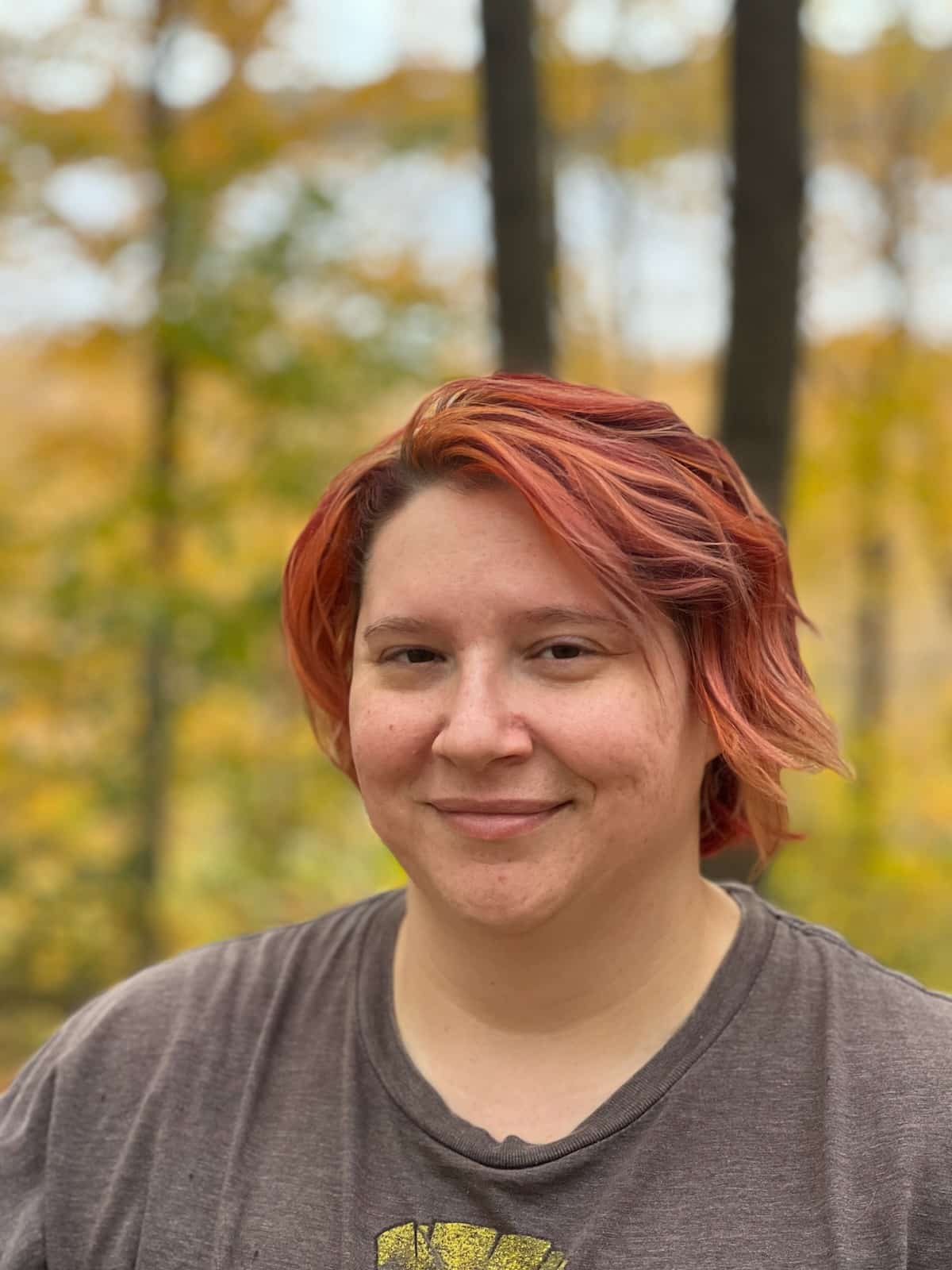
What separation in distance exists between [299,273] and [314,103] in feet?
3.90

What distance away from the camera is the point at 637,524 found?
4.57ft

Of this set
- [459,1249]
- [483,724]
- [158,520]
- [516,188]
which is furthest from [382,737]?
[158,520]

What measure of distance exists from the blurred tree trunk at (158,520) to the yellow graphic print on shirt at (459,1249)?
5173 mm

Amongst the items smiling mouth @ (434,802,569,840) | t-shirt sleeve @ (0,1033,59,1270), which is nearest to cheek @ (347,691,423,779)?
smiling mouth @ (434,802,569,840)

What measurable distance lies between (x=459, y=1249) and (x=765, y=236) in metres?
2.55

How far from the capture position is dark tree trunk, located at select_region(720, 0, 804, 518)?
3102 millimetres

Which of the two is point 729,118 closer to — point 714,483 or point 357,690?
point 714,483

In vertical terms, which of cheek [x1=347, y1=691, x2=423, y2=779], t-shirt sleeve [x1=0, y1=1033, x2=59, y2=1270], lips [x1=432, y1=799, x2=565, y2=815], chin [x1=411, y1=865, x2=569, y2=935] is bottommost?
t-shirt sleeve [x1=0, y1=1033, x2=59, y2=1270]

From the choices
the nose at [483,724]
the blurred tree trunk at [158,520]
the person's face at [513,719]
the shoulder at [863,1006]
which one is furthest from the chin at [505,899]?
the blurred tree trunk at [158,520]

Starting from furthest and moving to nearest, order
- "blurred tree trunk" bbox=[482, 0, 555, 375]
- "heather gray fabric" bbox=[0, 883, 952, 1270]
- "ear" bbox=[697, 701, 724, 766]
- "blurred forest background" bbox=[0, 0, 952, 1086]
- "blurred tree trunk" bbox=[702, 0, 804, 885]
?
"blurred forest background" bbox=[0, 0, 952, 1086] → "blurred tree trunk" bbox=[482, 0, 555, 375] → "blurred tree trunk" bbox=[702, 0, 804, 885] → "ear" bbox=[697, 701, 724, 766] → "heather gray fabric" bbox=[0, 883, 952, 1270]

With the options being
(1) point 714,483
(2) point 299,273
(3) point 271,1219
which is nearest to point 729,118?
(1) point 714,483

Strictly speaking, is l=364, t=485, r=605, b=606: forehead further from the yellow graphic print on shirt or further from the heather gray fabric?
the yellow graphic print on shirt

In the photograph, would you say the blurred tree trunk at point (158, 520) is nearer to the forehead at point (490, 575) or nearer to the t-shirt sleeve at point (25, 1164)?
the t-shirt sleeve at point (25, 1164)

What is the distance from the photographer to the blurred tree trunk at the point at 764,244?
3100mm
